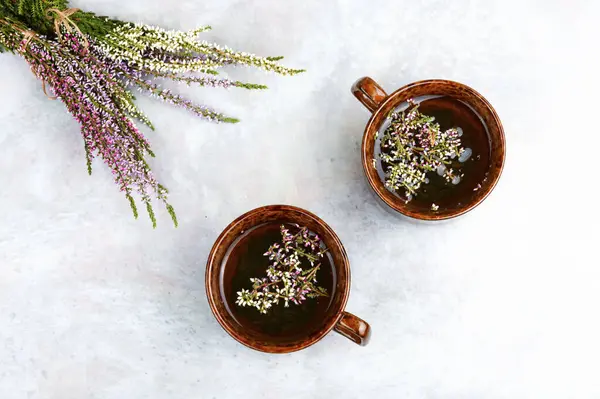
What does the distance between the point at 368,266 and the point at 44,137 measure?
0.76m

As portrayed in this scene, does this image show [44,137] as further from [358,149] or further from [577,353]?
[577,353]

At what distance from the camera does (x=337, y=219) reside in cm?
135

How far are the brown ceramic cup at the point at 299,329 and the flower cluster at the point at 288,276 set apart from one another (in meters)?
0.03

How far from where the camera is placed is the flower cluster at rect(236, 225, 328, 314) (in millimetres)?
1245

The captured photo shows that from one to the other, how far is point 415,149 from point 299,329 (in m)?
0.44

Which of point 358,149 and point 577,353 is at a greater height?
point 358,149

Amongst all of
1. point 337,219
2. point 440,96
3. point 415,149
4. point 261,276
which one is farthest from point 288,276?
point 440,96

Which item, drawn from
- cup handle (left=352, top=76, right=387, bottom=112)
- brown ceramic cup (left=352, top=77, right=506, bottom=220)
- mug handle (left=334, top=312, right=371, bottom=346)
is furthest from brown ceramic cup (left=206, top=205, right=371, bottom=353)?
cup handle (left=352, top=76, right=387, bottom=112)

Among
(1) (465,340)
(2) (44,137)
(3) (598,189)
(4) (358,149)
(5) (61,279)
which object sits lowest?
(5) (61,279)

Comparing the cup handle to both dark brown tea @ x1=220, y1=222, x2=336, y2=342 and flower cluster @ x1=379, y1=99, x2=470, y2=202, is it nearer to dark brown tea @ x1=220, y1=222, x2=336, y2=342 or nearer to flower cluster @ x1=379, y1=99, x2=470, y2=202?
flower cluster @ x1=379, y1=99, x2=470, y2=202

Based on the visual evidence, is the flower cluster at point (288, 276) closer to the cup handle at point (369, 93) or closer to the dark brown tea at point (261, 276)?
the dark brown tea at point (261, 276)

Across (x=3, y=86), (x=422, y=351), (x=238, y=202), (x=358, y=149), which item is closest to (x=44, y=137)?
(x=3, y=86)

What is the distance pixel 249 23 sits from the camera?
1.36 meters

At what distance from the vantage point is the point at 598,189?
1362 mm
